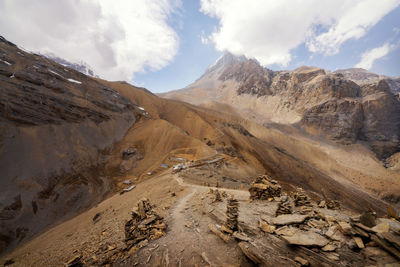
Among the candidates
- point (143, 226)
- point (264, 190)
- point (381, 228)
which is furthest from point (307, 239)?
point (143, 226)

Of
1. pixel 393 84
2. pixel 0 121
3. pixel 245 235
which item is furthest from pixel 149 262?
pixel 393 84

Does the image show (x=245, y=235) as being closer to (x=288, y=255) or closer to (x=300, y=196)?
(x=288, y=255)

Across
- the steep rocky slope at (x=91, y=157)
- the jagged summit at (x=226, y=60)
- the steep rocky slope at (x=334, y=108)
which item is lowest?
the steep rocky slope at (x=91, y=157)

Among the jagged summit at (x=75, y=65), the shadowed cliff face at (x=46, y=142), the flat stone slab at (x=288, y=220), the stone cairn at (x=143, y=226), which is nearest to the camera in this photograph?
the flat stone slab at (x=288, y=220)

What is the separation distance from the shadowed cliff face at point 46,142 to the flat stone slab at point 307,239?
1884 cm

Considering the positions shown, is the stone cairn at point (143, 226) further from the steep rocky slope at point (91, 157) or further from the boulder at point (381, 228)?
the boulder at point (381, 228)

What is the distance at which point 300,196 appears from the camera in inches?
305

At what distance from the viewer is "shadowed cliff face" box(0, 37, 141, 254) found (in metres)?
14.3

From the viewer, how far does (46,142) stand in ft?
63.1

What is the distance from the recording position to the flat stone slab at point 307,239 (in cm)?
387

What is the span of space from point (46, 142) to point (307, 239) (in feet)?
88.7

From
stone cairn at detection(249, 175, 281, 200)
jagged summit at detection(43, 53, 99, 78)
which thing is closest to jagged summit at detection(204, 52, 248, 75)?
jagged summit at detection(43, 53, 99, 78)

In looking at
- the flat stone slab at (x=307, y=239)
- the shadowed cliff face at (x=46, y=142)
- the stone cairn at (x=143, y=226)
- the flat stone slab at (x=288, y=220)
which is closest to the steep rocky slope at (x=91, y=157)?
the shadowed cliff face at (x=46, y=142)

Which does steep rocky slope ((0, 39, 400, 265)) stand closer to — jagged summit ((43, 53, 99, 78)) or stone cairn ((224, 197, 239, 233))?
stone cairn ((224, 197, 239, 233))
